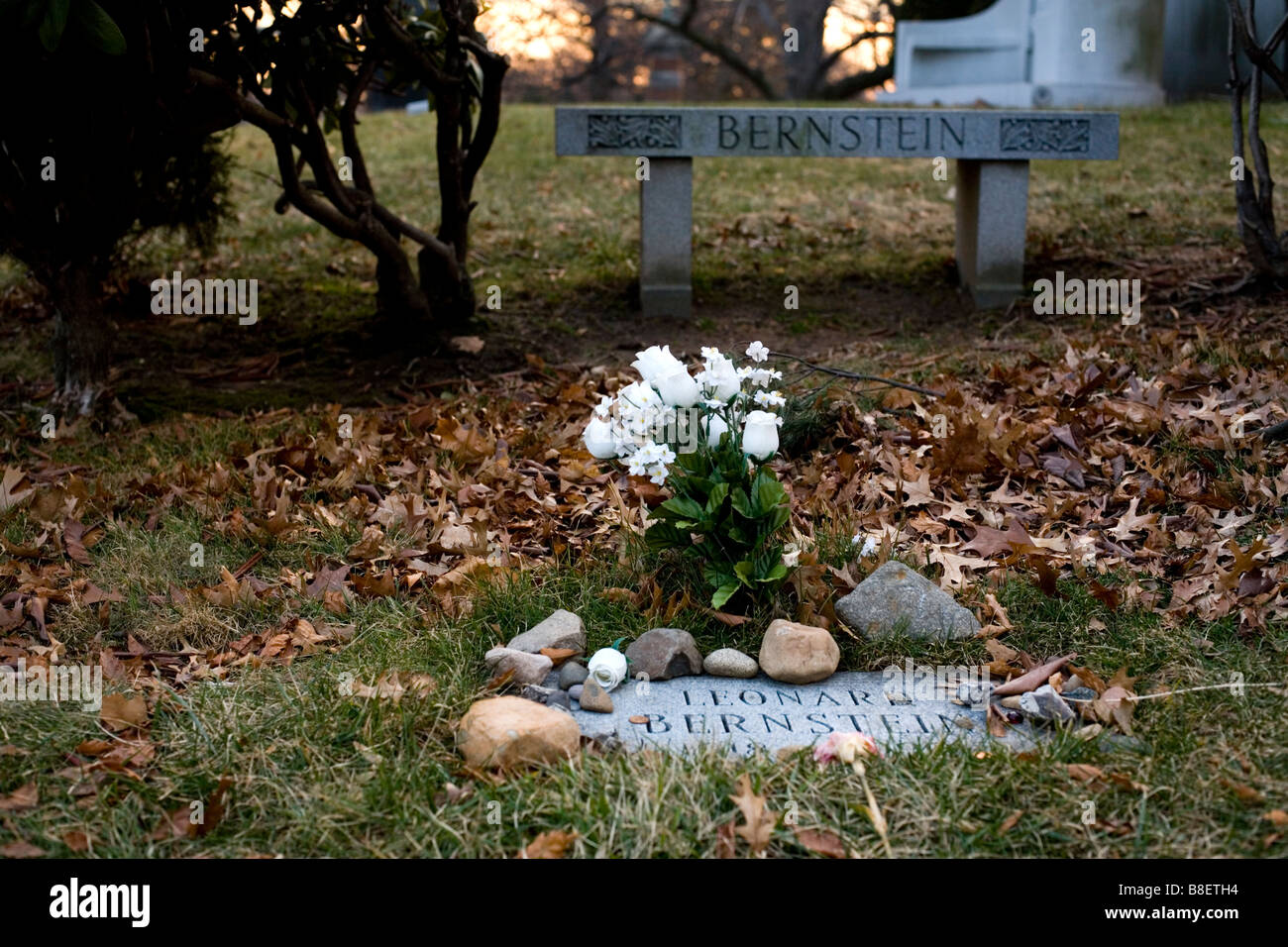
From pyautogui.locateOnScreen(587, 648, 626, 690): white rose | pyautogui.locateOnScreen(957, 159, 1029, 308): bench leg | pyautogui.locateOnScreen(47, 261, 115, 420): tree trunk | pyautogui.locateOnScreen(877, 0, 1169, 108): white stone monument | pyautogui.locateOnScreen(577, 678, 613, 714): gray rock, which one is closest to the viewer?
pyautogui.locateOnScreen(577, 678, 613, 714): gray rock

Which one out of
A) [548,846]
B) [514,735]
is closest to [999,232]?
[514,735]

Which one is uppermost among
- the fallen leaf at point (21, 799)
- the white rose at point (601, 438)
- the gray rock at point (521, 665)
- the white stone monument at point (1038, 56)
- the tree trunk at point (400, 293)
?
the white stone monument at point (1038, 56)

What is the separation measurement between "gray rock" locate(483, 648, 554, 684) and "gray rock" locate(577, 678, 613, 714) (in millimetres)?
139

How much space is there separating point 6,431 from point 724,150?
4.19m

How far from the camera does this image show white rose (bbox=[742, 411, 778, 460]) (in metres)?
3.31

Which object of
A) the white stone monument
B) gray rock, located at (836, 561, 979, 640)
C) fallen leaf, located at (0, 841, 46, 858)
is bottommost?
fallen leaf, located at (0, 841, 46, 858)

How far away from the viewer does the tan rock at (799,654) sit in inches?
128

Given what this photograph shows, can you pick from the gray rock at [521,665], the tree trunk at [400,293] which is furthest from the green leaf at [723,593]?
the tree trunk at [400,293]

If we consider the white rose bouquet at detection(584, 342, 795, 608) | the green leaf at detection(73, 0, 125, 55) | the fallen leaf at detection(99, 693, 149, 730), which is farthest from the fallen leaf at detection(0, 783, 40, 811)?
the green leaf at detection(73, 0, 125, 55)

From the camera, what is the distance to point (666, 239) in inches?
A: 281

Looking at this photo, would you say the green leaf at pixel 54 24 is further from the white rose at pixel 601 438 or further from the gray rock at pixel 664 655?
the gray rock at pixel 664 655

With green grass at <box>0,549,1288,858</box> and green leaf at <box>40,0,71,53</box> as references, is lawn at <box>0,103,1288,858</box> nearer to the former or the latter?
green grass at <box>0,549,1288,858</box>

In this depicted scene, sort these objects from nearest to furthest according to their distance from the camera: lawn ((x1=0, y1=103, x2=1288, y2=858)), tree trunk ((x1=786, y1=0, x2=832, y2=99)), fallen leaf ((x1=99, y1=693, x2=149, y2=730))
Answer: lawn ((x1=0, y1=103, x2=1288, y2=858)) < fallen leaf ((x1=99, y1=693, x2=149, y2=730)) < tree trunk ((x1=786, y1=0, x2=832, y2=99))

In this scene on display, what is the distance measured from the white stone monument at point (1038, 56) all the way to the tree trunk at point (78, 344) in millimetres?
9970
